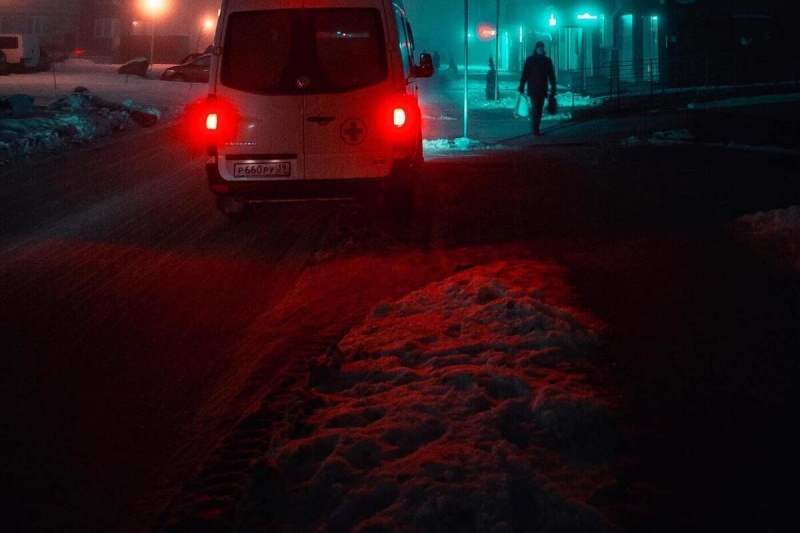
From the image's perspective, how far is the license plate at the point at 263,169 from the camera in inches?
394

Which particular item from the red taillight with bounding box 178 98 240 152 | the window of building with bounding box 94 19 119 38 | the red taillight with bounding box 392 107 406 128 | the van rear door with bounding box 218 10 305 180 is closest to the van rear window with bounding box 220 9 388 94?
the van rear door with bounding box 218 10 305 180

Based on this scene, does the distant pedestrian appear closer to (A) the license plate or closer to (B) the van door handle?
(B) the van door handle

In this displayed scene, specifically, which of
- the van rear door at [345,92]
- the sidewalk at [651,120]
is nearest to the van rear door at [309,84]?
the van rear door at [345,92]

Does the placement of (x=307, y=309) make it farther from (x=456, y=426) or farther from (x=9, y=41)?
(x=9, y=41)

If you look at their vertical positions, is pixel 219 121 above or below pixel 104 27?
below

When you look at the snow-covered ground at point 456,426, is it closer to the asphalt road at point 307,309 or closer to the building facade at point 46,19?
the asphalt road at point 307,309

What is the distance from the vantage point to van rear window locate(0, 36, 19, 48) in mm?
46156

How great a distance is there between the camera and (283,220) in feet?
37.0

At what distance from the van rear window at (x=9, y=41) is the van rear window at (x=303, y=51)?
40669 mm

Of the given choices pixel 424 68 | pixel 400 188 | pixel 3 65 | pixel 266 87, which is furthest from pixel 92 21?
pixel 400 188

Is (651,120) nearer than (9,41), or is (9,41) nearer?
(651,120)

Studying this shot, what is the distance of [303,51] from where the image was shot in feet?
32.7

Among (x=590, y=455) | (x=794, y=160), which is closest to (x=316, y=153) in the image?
(x=590, y=455)

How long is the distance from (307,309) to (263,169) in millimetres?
2927
